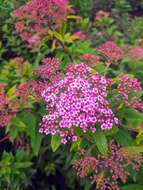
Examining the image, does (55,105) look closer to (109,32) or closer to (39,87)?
(39,87)

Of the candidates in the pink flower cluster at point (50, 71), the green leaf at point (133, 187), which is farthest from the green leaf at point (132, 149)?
the pink flower cluster at point (50, 71)

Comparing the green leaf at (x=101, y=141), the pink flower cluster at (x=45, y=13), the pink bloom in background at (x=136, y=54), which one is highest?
the pink flower cluster at (x=45, y=13)

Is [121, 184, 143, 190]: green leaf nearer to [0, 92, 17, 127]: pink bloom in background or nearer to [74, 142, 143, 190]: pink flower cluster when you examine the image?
[74, 142, 143, 190]: pink flower cluster

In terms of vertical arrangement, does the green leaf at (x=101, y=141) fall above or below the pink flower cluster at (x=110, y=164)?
above

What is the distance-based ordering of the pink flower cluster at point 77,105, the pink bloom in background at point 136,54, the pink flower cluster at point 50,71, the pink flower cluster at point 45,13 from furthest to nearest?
the pink bloom in background at point 136,54, the pink flower cluster at point 45,13, the pink flower cluster at point 50,71, the pink flower cluster at point 77,105

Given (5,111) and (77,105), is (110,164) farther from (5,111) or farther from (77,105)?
(5,111)

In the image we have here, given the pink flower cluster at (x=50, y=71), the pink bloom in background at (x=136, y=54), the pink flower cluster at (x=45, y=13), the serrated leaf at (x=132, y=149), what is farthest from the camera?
the pink bloom in background at (x=136, y=54)

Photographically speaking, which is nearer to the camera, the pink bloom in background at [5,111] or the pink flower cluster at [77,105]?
the pink flower cluster at [77,105]

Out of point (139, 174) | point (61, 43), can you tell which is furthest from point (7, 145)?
point (139, 174)

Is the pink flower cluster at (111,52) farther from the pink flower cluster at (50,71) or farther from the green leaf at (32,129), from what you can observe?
the green leaf at (32,129)
